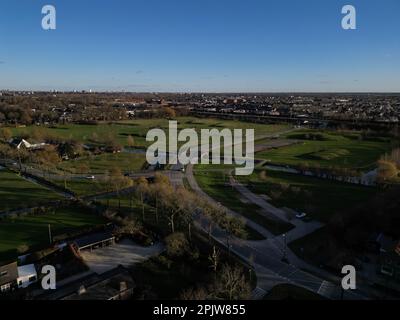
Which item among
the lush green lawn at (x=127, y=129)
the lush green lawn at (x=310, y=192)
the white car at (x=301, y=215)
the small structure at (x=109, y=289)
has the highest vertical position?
the lush green lawn at (x=127, y=129)

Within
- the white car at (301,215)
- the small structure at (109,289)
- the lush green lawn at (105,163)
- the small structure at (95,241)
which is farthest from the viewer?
the lush green lawn at (105,163)

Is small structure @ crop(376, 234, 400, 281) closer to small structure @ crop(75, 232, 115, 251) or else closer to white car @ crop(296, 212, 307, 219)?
white car @ crop(296, 212, 307, 219)

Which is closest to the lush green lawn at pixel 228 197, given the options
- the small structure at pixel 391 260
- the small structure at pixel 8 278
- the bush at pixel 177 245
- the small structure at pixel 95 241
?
the small structure at pixel 391 260

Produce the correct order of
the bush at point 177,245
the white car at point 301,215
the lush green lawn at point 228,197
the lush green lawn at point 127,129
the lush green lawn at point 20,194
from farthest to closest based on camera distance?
1. the lush green lawn at point 127,129
2. the lush green lawn at point 20,194
3. the white car at point 301,215
4. the lush green lawn at point 228,197
5. the bush at point 177,245

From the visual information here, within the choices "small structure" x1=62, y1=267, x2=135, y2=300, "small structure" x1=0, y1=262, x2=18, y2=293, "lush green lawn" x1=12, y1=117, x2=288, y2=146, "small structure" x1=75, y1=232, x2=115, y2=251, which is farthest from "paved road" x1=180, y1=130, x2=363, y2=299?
"lush green lawn" x1=12, y1=117, x2=288, y2=146

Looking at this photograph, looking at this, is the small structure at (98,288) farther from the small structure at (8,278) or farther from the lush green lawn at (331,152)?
the lush green lawn at (331,152)
